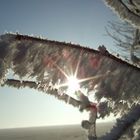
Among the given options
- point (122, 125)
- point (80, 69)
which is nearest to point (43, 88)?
point (80, 69)

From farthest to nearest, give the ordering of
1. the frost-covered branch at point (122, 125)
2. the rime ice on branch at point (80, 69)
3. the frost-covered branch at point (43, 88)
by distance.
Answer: the frost-covered branch at point (43, 88) → the rime ice on branch at point (80, 69) → the frost-covered branch at point (122, 125)

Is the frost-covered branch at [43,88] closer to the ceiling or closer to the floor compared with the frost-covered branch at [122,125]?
closer to the ceiling

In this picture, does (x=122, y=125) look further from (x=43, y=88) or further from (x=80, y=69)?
(x=43, y=88)

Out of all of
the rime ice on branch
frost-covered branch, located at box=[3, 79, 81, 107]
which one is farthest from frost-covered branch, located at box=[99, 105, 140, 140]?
frost-covered branch, located at box=[3, 79, 81, 107]

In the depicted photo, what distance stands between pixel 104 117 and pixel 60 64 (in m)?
0.45

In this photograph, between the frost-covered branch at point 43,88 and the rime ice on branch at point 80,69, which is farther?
the frost-covered branch at point 43,88

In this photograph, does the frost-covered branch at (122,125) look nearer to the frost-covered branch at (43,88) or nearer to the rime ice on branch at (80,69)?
the rime ice on branch at (80,69)

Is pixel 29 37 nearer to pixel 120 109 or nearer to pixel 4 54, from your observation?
pixel 4 54

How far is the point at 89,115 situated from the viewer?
95.0 inches

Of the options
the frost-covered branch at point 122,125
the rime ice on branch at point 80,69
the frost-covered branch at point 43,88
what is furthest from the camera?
the frost-covered branch at point 43,88

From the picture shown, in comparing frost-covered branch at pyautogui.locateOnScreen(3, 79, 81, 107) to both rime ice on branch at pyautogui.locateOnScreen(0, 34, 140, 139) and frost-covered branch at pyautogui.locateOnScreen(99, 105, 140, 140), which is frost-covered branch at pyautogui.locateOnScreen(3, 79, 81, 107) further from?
frost-covered branch at pyautogui.locateOnScreen(99, 105, 140, 140)

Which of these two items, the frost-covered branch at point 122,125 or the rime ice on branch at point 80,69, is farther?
the rime ice on branch at point 80,69

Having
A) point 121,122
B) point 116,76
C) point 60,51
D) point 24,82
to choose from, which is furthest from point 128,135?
point 24,82

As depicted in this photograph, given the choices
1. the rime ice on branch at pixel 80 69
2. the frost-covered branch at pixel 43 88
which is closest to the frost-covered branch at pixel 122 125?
the rime ice on branch at pixel 80 69
